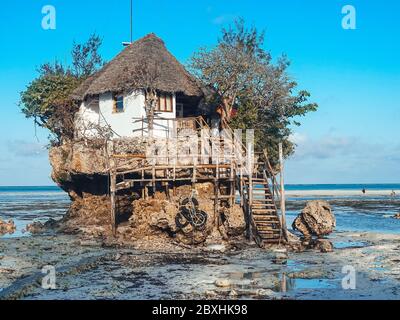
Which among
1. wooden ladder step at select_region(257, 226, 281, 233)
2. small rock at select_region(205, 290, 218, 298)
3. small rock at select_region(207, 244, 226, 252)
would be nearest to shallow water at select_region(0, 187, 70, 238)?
small rock at select_region(207, 244, 226, 252)

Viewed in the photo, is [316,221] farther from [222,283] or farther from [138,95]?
[222,283]

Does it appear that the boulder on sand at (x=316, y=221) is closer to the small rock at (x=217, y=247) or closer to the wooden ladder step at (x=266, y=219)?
the wooden ladder step at (x=266, y=219)

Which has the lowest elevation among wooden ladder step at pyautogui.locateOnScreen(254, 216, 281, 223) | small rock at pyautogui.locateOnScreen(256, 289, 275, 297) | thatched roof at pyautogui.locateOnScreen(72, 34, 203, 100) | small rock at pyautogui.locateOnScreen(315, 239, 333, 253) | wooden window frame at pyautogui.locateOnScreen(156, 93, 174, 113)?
small rock at pyautogui.locateOnScreen(315, 239, 333, 253)

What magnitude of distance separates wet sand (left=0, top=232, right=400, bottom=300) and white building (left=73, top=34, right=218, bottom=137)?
25.8 feet

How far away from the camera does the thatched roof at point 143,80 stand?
28141mm

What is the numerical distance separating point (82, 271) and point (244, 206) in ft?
32.4

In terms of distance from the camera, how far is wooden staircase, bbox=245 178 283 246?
77.5 feet

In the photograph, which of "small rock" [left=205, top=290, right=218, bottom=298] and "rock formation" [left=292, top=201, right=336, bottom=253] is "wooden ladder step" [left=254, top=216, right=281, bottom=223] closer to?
"rock formation" [left=292, top=201, right=336, bottom=253]

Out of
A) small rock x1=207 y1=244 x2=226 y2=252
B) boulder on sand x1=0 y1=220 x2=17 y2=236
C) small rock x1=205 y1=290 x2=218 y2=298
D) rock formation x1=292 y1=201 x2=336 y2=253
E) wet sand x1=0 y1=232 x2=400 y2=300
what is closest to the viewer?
small rock x1=205 y1=290 x2=218 y2=298

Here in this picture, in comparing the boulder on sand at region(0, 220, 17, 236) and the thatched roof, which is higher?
the thatched roof

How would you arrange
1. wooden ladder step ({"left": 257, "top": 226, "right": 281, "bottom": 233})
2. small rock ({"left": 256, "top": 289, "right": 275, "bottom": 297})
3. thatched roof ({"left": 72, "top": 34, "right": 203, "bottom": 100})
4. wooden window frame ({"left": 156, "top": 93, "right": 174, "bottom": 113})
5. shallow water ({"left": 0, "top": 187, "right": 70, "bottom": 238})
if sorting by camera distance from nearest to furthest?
small rock ({"left": 256, "top": 289, "right": 275, "bottom": 297}) < wooden ladder step ({"left": 257, "top": 226, "right": 281, "bottom": 233}) < thatched roof ({"left": 72, "top": 34, "right": 203, "bottom": 100}) < wooden window frame ({"left": 156, "top": 93, "right": 174, "bottom": 113}) < shallow water ({"left": 0, "top": 187, "right": 70, "bottom": 238})

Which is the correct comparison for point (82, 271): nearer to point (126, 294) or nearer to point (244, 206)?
point (126, 294)

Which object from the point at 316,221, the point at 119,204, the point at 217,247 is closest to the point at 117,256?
the point at 217,247
